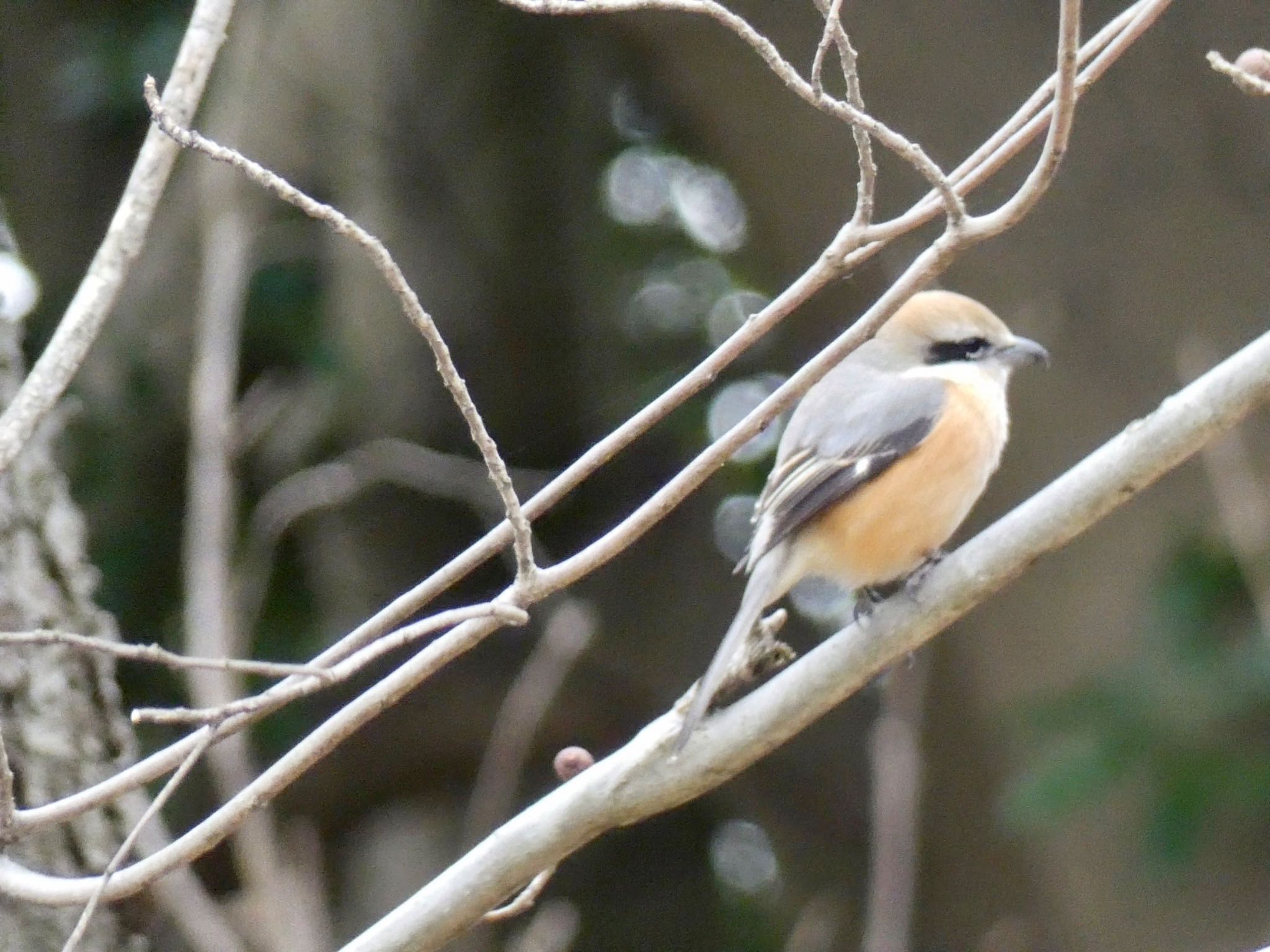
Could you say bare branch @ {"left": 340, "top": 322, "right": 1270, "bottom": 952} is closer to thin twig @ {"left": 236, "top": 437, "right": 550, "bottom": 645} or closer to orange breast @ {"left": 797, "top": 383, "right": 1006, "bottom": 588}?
orange breast @ {"left": 797, "top": 383, "right": 1006, "bottom": 588}

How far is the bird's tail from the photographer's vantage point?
2281mm

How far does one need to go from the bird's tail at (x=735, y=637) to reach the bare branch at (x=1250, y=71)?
1.09 metres

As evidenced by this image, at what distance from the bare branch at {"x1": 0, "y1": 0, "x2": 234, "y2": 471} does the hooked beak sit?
7.10 ft

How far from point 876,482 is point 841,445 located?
144mm

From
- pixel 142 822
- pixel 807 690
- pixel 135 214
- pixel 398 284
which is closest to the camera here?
pixel 398 284

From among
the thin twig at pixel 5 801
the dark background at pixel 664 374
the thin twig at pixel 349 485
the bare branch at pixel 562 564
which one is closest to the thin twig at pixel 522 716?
the thin twig at pixel 349 485

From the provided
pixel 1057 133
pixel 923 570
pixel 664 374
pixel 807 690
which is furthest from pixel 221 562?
pixel 664 374

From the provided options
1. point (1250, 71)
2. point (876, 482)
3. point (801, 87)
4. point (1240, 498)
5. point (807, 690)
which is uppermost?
point (801, 87)

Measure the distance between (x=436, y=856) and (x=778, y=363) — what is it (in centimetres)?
228

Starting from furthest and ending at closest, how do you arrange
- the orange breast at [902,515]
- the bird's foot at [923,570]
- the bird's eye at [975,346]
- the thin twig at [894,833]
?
the bird's eye at [975,346], the orange breast at [902,515], the thin twig at [894,833], the bird's foot at [923,570]

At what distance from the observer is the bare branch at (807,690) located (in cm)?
212

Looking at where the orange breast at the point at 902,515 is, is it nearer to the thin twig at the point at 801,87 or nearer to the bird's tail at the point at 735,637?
the bird's tail at the point at 735,637

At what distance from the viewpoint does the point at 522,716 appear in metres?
4.24

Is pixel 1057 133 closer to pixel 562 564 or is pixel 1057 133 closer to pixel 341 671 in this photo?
pixel 562 564
